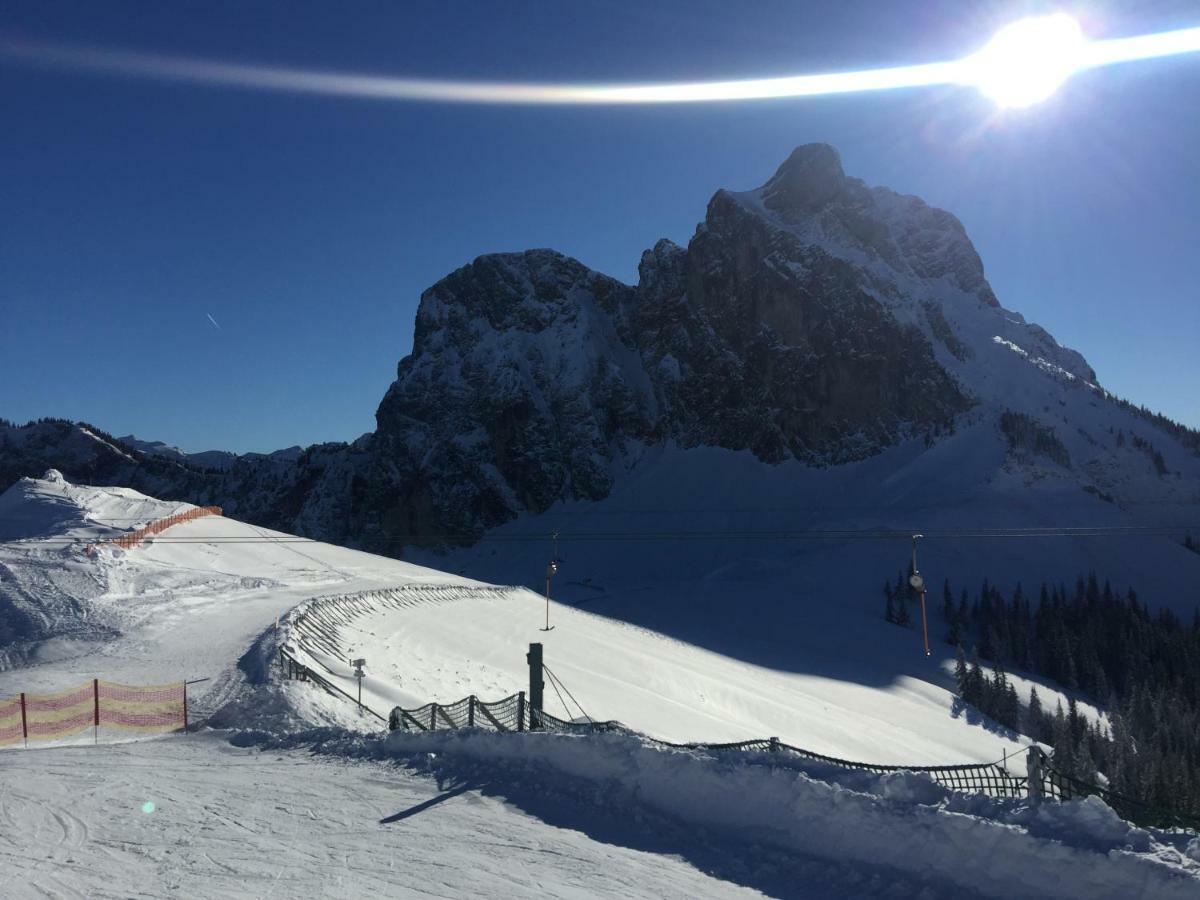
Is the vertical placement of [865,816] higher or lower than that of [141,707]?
higher

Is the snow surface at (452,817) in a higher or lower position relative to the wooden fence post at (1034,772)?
lower

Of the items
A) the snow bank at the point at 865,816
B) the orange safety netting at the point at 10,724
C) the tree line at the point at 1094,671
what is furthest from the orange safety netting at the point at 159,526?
the tree line at the point at 1094,671

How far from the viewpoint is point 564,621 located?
1918 inches

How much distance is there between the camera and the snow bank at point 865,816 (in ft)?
27.8

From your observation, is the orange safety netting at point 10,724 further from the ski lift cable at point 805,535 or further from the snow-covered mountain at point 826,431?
the snow-covered mountain at point 826,431

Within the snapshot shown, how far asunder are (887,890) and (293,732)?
12.3 m

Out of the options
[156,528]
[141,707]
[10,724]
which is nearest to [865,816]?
[141,707]

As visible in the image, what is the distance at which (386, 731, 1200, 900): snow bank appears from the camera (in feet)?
27.8

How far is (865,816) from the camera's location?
1001 centimetres

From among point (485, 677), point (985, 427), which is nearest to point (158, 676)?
point (485, 677)

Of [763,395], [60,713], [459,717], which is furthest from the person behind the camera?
[763,395]

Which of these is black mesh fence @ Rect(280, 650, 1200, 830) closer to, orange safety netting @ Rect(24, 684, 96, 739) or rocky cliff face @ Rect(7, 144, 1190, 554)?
orange safety netting @ Rect(24, 684, 96, 739)

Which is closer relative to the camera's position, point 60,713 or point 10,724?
point 10,724

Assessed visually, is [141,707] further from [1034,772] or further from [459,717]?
[1034,772]
